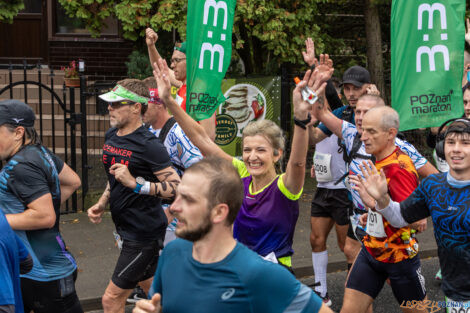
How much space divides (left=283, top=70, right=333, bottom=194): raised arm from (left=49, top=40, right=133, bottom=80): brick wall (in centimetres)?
1217

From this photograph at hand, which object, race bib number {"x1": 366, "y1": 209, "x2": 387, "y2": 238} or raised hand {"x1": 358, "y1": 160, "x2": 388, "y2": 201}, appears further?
race bib number {"x1": 366, "y1": 209, "x2": 387, "y2": 238}

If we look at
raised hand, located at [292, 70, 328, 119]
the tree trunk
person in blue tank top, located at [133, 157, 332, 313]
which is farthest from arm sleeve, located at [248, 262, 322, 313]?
the tree trunk

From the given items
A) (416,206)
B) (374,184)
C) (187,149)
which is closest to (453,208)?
(416,206)

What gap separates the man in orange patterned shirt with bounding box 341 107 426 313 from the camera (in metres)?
4.80

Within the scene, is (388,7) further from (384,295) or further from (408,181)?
(408,181)

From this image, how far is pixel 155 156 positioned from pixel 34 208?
122 centimetres

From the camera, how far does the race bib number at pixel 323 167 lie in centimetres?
675

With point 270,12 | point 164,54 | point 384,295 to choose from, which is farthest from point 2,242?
point 164,54

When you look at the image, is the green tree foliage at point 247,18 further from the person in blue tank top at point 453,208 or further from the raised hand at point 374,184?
the person in blue tank top at point 453,208

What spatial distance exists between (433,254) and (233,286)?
6266mm

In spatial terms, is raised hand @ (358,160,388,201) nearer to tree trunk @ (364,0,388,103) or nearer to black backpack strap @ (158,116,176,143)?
black backpack strap @ (158,116,176,143)

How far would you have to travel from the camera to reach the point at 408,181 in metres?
4.79

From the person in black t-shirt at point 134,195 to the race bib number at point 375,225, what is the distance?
1473 mm

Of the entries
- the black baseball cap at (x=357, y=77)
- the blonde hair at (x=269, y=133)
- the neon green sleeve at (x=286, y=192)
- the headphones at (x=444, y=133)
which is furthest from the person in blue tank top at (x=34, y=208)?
the black baseball cap at (x=357, y=77)
